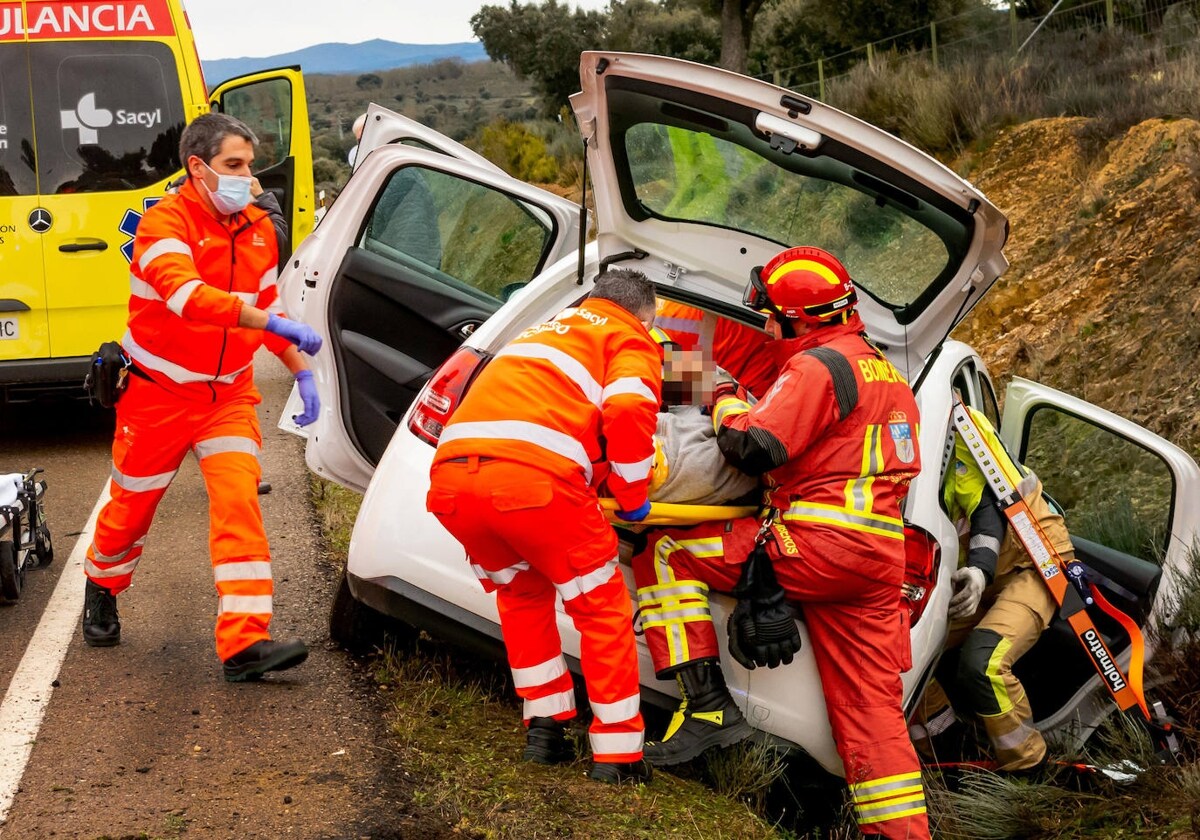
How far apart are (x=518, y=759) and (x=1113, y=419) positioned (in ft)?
7.95

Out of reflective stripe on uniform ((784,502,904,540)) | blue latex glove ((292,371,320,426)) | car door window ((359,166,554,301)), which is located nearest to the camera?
reflective stripe on uniform ((784,502,904,540))

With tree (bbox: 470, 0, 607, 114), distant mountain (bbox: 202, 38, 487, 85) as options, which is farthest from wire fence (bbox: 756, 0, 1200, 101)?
distant mountain (bbox: 202, 38, 487, 85)

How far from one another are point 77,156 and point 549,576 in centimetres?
601

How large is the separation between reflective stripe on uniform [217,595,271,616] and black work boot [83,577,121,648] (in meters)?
0.67

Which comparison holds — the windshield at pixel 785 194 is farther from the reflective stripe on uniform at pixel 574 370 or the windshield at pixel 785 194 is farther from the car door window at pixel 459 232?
the car door window at pixel 459 232

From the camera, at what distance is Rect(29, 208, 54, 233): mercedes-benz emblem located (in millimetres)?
8375

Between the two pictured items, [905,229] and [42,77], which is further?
[42,77]

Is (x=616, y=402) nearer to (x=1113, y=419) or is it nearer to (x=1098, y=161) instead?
(x=1113, y=419)

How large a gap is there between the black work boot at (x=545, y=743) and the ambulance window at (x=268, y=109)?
18.7ft

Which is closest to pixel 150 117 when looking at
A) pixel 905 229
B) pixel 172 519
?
pixel 172 519

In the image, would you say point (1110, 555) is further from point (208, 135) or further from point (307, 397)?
point (208, 135)

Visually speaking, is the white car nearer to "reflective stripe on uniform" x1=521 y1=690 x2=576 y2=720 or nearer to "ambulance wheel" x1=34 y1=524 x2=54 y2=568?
"reflective stripe on uniform" x1=521 y1=690 x2=576 y2=720

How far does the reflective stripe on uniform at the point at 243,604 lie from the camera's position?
15.0 ft

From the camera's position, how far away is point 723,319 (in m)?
5.03
